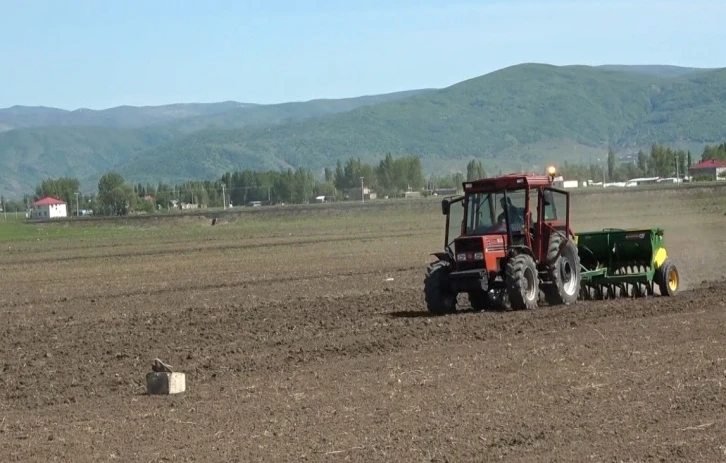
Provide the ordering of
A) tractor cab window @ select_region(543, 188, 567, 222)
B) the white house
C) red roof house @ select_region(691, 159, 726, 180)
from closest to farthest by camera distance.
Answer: tractor cab window @ select_region(543, 188, 567, 222)
red roof house @ select_region(691, 159, 726, 180)
the white house

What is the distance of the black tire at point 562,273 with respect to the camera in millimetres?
20484

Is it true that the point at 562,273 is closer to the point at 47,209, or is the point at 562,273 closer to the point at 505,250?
the point at 505,250

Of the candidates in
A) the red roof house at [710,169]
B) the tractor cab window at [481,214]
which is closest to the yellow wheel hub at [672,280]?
the tractor cab window at [481,214]

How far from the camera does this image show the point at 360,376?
14.4m

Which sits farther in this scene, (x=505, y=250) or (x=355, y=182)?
(x=355, y=182)

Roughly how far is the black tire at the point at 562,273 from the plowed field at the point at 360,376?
46cm

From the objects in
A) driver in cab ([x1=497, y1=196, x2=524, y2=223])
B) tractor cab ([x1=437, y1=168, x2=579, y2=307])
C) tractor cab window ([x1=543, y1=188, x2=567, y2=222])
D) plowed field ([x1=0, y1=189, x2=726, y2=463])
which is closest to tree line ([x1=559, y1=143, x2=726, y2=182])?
tractor cab window ([x1=543, y1=188, x2=567, y2=222])

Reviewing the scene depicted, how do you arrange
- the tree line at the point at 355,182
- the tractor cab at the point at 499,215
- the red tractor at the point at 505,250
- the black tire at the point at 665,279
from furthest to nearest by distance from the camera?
the tree line at the point at 355,182
the black tire at the point at 665,279
the tractor cab at the point at 499,215
the red tractor at the point at 505,250

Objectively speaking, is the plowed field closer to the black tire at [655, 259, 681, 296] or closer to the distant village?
the black tire at [655, 259, 681, 296]

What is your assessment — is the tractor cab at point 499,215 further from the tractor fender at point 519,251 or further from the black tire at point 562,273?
the black tire at point 562,273

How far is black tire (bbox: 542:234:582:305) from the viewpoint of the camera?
67.2 ft

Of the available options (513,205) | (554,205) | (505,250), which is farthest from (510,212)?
(554,205)

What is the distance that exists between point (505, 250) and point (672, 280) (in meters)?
3.94

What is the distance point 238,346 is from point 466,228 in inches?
194
